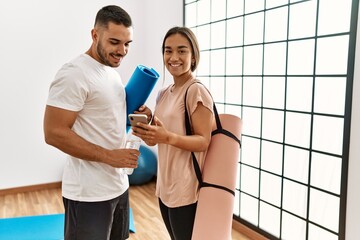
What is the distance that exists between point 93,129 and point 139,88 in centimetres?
29

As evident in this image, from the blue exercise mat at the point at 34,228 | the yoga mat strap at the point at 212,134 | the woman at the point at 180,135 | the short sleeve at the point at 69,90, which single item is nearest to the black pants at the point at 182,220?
the woman at the point at 180,135

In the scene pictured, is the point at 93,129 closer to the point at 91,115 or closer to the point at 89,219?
the point at 91,115

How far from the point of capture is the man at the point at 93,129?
50.3 inches

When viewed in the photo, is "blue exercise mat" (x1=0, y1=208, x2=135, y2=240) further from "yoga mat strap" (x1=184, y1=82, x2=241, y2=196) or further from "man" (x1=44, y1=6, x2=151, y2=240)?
"yoga mat strap" (x1=184, y1=82, x2=241, y2=196)

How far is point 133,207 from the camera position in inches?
129

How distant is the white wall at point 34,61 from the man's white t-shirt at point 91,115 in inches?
94.7

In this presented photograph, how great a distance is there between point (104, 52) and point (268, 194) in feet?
5.74

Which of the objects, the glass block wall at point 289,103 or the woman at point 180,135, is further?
the glass block wall at point 289,103

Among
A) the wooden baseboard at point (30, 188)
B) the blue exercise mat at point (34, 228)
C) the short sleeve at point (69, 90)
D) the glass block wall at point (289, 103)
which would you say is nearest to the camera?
the short sleeve at point (69, 90)

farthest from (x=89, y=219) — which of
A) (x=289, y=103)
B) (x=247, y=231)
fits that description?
(x=247, y=231)

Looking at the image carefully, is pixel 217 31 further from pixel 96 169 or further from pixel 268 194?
pixel 96 169

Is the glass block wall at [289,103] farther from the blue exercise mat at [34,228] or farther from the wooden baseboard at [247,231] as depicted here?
the blue exercise mat at [34,228]

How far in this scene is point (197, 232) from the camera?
1396 mm

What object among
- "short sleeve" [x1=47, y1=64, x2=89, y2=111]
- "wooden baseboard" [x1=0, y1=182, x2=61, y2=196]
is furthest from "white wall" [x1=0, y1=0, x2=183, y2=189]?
"short sleeve" [x1=47, y1=64, x2=89, y2=111]
